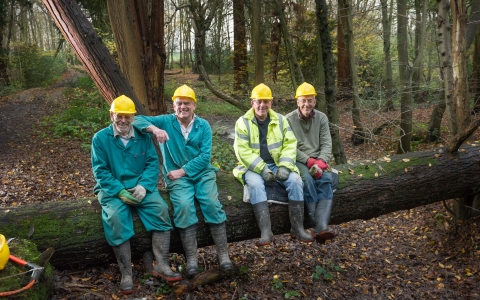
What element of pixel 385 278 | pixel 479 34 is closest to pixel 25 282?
pixel 385 278

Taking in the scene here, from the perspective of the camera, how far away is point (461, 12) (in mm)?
5711

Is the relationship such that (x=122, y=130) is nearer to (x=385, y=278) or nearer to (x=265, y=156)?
(x=265, y=156)

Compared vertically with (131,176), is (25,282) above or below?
below

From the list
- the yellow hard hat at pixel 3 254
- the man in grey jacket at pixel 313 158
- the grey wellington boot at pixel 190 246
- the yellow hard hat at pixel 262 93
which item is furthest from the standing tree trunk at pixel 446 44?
the yellow hard hat at pixel 3 254

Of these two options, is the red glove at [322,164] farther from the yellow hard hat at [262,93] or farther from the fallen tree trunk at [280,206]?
the yellow hard hat at [262,93]

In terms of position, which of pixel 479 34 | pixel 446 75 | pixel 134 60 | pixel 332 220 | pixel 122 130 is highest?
pixel 479 34

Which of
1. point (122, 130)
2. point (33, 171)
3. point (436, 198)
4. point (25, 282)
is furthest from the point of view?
point (33, 171)

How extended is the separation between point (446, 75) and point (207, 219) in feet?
14.5

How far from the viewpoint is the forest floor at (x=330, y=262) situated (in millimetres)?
4383

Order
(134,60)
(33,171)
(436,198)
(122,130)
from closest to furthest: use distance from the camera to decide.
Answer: (122,130) < (436,198) < (134,60) < (33,171)

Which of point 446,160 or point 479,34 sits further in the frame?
point 479,34

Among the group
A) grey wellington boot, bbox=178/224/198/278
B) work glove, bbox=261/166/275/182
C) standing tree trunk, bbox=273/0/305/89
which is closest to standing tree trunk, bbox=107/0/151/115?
work glove, bbox=261/166/275/182

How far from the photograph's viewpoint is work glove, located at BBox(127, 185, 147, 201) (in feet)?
13.3

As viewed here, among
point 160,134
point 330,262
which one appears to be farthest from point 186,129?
point 330,262
